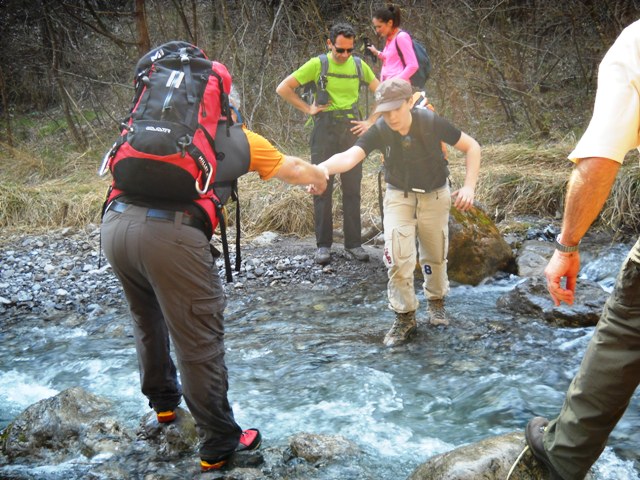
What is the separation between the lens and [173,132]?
9.97ft

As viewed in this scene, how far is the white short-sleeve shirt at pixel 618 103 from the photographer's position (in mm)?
2314

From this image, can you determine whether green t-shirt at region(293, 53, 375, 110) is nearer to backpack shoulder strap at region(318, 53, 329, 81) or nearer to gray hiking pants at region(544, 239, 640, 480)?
backpack shoulder strap at region(318, 53, 329, 81)

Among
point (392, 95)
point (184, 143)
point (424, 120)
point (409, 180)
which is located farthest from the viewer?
point (409, 180)

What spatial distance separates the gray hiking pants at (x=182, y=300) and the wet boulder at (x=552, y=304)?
3.46 m

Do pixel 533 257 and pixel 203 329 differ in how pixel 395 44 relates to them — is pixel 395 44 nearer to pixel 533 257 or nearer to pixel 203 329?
pixel 533 257

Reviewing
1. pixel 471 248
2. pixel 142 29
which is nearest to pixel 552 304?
pixel 471 248

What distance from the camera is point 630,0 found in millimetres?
10469

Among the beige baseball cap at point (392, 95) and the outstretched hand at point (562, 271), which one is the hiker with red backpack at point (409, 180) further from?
the outstretched hand at point (562, 271)

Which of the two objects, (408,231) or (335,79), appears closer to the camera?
(408,231)

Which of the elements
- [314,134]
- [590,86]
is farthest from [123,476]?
[590,86]

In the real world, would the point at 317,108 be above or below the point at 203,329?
above

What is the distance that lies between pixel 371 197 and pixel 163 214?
686cm

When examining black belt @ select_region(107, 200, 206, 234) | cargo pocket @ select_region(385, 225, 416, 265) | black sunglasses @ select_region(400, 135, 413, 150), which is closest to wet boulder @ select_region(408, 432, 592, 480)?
black belt @ select_region(107, 200, 206, 234)

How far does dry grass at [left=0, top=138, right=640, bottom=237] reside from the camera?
8281 mm
